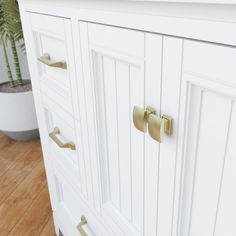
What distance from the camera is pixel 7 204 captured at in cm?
128

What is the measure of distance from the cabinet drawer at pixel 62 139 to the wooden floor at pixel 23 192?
0.42m

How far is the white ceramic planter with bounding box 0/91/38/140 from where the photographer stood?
162cm

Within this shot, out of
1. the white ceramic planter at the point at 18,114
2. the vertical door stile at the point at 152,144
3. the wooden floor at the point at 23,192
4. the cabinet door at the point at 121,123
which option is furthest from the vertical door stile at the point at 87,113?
the white ceramic planter at the point at 18,114

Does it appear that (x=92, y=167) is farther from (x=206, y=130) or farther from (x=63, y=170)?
(x=206, y=130)

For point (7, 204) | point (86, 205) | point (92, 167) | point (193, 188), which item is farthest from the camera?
point (7, 204)

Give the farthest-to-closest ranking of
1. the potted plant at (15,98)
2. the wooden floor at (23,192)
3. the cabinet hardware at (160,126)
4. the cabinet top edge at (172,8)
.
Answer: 1. the potted plant at (15,98)
2. the wooden floor at (23,192)
3. the cabinet hardware at (160,126)
4. the cabinet top edge at (172,8)

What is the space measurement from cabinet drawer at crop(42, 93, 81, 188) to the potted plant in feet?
2.70

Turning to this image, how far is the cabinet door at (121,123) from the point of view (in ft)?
1.33

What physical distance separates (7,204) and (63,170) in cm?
59

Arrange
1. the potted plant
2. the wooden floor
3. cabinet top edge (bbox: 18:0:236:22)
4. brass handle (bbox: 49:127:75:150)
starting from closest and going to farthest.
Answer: cabinet top edge (bbox: 18:0:236:22), brass handle (bbox: 49:127:75:150), the wooden floor, the potted plant

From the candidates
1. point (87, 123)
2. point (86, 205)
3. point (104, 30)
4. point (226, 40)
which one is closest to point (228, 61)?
point (226, 40)

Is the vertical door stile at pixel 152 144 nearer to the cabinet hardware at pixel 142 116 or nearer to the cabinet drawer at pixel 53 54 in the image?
the cabinet hardware at pixel 142 116

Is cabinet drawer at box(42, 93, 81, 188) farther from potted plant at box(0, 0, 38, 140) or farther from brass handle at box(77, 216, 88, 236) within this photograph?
potted plant at box(0, 0, 38, 140)

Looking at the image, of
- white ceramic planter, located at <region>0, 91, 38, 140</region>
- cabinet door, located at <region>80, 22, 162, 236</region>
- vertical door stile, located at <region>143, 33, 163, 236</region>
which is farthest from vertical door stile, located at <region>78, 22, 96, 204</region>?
white ceramic planter, located at <region>0, 91, 38, 140</region>
